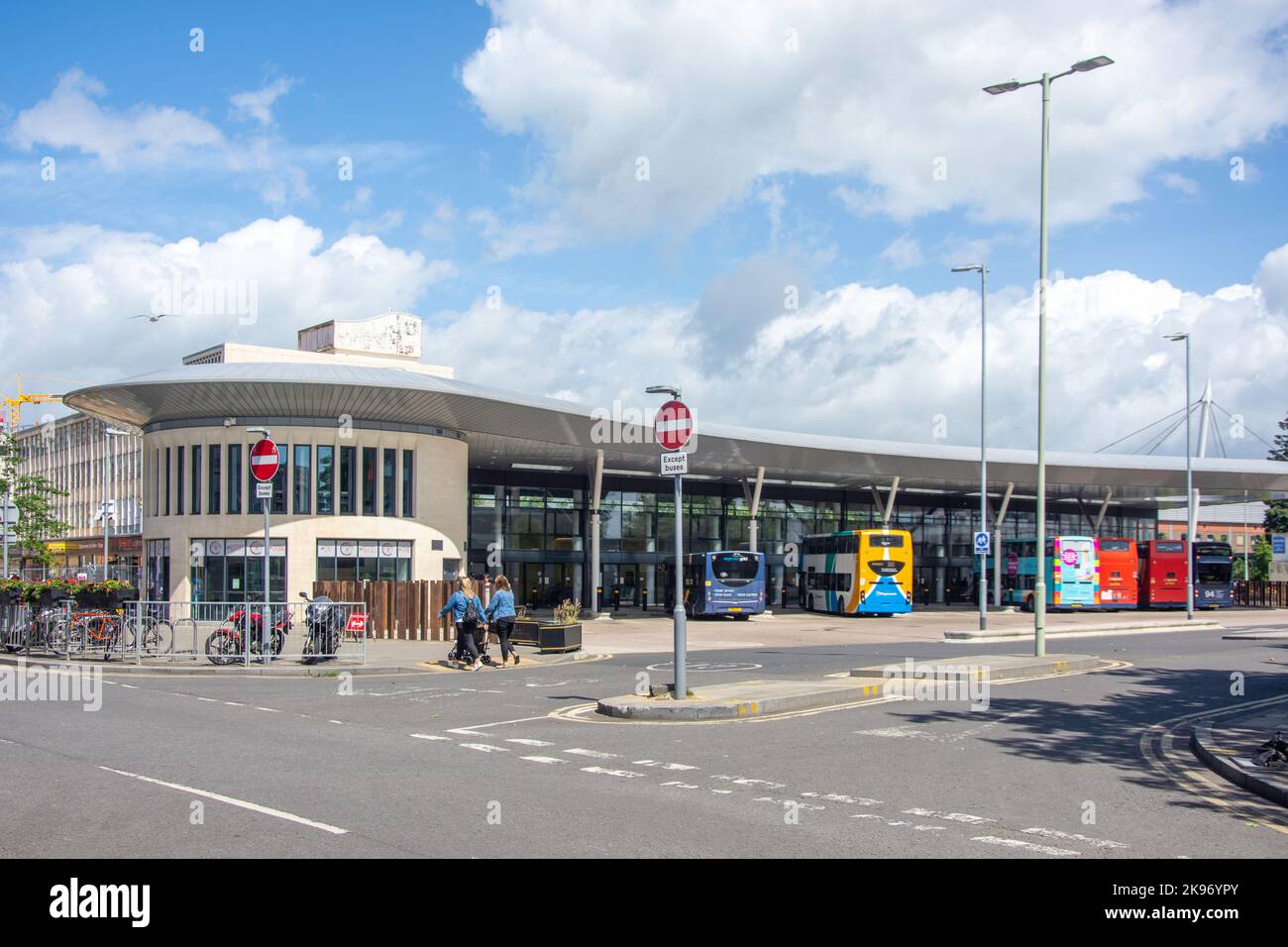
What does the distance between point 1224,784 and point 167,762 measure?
9620mm

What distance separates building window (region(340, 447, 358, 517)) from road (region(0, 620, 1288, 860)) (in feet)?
71.6

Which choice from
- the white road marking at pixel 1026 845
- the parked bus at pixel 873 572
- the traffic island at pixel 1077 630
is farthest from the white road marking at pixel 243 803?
the parked bus at pixel 873 572

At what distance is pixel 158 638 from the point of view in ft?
69.8

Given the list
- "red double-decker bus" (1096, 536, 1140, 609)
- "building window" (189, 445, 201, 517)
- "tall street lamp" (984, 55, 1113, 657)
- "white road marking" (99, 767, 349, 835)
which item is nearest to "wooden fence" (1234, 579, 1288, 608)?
"red double-decker bus" (1096, 536, 1140, 609)

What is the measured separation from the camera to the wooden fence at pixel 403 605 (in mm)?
28312

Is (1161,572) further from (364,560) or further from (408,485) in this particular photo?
(364,560)

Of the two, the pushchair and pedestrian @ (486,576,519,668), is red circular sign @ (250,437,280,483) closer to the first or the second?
pedestrian @ (486,576,519,668)

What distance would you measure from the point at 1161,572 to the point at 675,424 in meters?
47.3

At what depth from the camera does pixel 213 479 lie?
38.5m

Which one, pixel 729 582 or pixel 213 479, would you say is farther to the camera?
pixel 729 582

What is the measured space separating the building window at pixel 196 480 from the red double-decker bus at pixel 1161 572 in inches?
1687

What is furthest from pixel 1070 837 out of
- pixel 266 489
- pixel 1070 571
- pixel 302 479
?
pixel 1070 571

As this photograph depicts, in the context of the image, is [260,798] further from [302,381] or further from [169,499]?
[169,499]
